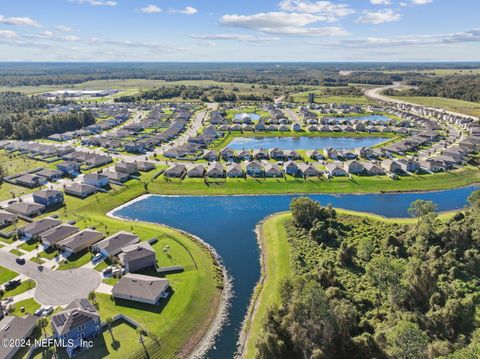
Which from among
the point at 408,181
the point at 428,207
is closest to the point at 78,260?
the point at 428,207

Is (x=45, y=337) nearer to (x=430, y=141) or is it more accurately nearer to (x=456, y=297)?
(x=456, y=297)

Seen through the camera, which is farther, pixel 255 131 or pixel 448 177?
A: pixel 255 131

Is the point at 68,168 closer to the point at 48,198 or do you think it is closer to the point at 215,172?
the point at 48,198

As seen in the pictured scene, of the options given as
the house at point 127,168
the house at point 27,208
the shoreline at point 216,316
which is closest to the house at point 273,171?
the house at point 127,168

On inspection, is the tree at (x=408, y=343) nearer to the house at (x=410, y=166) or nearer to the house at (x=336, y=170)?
the house at (x=336, y=170)

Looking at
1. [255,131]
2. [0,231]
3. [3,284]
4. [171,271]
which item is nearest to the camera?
[3,284]

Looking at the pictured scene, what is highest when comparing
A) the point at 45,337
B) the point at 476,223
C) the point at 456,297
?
the point at 476,223

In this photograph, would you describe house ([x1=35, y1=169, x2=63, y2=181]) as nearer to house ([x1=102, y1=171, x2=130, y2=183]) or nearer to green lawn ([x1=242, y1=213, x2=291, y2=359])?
house ([x1=102, y1=171, x2=130, y2=183])
